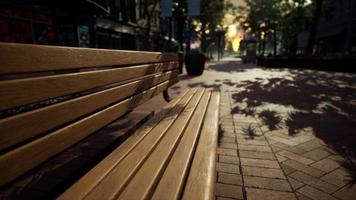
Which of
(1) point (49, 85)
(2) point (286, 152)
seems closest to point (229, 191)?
(2) point (286, 152)

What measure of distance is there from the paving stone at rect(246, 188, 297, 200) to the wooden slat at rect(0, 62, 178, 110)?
1.37 m

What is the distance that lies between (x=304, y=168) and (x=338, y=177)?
0.28 metres

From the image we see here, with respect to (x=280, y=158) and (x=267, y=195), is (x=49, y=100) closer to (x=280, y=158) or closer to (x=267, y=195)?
(x=267, y=195)

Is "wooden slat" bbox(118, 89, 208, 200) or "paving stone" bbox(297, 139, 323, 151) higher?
"wooden slat" bbox(118, 89, 208, 200)

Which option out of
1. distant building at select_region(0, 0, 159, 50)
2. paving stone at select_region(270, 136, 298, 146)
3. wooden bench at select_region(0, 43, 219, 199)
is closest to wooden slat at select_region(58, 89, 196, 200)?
wooden bench at select_region(0, 43, 219, 199)

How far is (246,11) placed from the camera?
129 ft

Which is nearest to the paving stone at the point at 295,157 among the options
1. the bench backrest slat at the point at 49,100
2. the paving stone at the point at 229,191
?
the paving stone at the point at 229,191

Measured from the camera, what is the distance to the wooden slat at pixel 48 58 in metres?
0.93

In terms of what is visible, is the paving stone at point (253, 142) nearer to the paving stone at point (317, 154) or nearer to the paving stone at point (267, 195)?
the paving stone at point (317, 154)

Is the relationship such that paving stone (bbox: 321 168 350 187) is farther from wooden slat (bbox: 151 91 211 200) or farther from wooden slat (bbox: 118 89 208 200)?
wooden slat (bbox: 118 89 208 200)

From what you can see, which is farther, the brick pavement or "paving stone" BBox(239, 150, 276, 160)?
"paving stone" BBox(239, 150, 276, 160)

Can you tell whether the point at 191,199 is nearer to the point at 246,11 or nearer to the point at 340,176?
the point at 340,176

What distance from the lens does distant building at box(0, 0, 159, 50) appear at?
494cm

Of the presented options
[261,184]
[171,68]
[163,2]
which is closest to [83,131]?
[261,184]
